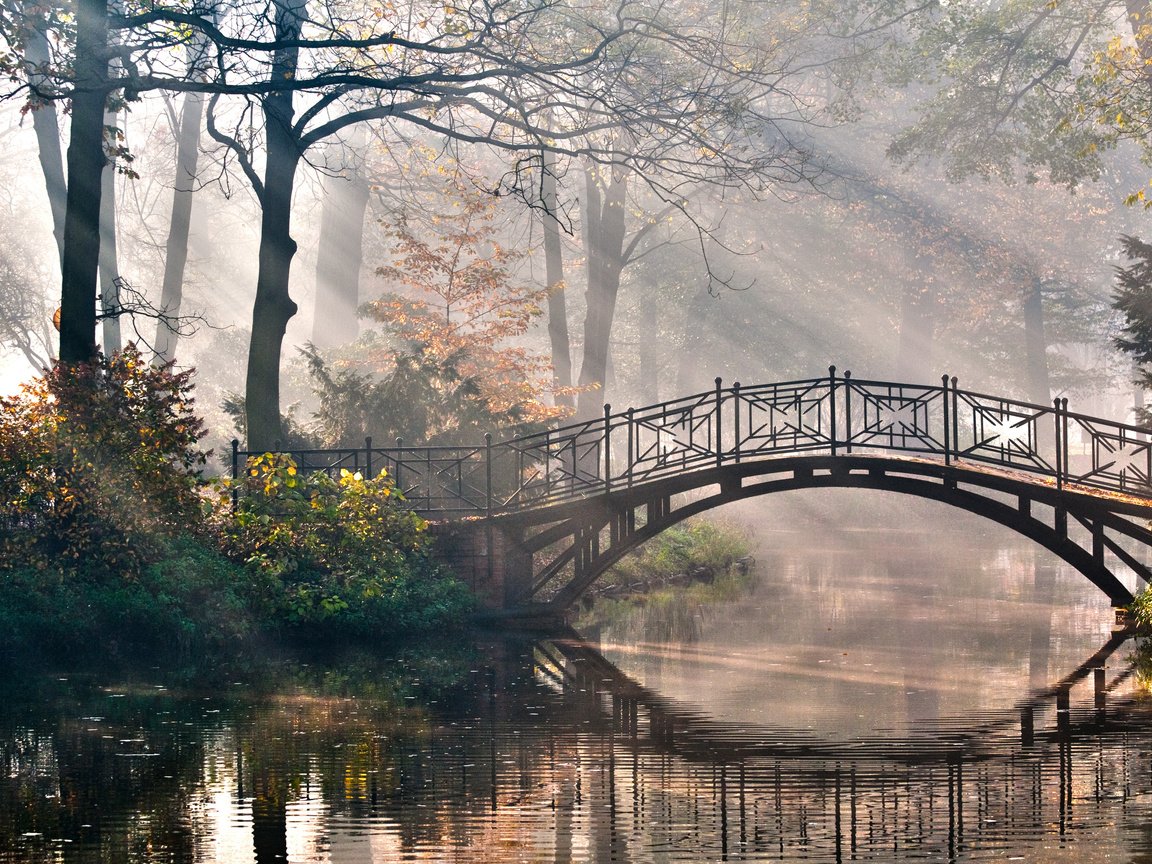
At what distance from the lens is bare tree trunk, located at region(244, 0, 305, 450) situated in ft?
73.4

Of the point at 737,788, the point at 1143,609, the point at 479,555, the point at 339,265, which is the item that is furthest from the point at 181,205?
the point at 737,788

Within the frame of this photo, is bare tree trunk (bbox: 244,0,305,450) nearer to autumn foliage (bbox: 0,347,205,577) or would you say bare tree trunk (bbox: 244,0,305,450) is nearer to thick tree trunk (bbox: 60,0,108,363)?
thick tree trunk (bbox: 60,0,108,363)

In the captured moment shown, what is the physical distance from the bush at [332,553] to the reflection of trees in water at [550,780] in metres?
4.78

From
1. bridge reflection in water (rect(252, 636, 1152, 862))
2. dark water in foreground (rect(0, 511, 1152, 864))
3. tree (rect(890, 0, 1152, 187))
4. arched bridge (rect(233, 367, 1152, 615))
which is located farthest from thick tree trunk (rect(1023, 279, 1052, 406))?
bridge reflection in water (rect(252, 636, 1152, 862))

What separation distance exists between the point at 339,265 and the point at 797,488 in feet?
92.5

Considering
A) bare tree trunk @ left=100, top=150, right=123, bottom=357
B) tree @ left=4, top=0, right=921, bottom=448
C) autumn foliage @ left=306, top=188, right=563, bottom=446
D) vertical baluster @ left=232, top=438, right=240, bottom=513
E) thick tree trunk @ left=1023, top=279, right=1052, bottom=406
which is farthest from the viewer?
thick tree trunk @ left=1023, top=279, right=1052, bottom=406

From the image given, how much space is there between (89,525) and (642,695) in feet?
24.8

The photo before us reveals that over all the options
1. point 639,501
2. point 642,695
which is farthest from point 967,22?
point 642,695

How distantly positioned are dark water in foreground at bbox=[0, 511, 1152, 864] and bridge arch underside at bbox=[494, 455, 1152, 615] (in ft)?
7.68

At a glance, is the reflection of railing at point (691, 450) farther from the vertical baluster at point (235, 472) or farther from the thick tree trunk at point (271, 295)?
the thick tree trunk at point (271, 295)

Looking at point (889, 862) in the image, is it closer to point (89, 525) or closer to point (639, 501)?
point (89, 525)

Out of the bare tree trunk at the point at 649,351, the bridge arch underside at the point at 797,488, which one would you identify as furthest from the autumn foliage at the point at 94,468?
the bare tree trunk at the point at 649,351

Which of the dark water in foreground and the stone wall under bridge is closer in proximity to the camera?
the dark water in foreground

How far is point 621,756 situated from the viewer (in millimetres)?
11422
